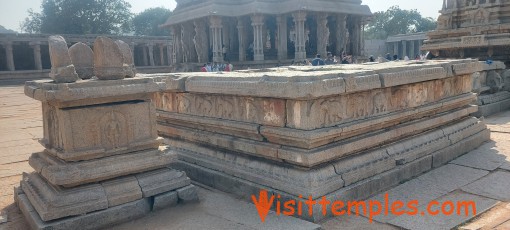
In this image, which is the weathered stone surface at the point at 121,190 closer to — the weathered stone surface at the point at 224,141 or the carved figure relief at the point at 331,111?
the weathered stone surface at the point at 224,141

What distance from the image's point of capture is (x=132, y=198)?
10.1 ft

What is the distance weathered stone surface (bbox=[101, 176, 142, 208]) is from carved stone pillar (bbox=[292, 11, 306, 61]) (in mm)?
20671

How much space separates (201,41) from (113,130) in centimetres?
2260

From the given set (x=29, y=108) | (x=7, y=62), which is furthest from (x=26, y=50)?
(x=29, y=108)

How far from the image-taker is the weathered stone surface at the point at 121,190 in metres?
3.00

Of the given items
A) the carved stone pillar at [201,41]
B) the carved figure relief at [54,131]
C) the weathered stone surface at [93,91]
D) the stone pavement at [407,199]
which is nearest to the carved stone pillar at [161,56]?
the carved stone pillar at [201,41]

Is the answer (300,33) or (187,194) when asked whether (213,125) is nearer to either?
(187,194)

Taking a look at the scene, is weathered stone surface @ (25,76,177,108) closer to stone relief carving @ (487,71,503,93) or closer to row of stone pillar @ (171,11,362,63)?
stone relief carving @ (487,71,503,93)

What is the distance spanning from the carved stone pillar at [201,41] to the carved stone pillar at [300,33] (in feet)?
20.0

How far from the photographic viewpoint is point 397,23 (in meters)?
57.1

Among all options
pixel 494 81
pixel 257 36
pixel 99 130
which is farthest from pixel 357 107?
pixel 257 36

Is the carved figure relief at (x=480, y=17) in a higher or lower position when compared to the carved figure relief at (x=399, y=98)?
higher

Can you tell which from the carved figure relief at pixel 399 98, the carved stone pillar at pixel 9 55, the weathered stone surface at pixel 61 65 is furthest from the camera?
the carved stone pillar at pixel 9 55

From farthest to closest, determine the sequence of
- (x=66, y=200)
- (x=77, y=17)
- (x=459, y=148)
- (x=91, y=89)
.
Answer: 1. (x=77, y=17)
2. (x=459, y=148)
3. (x=91, y=89)
4. (x=66, y=200)
